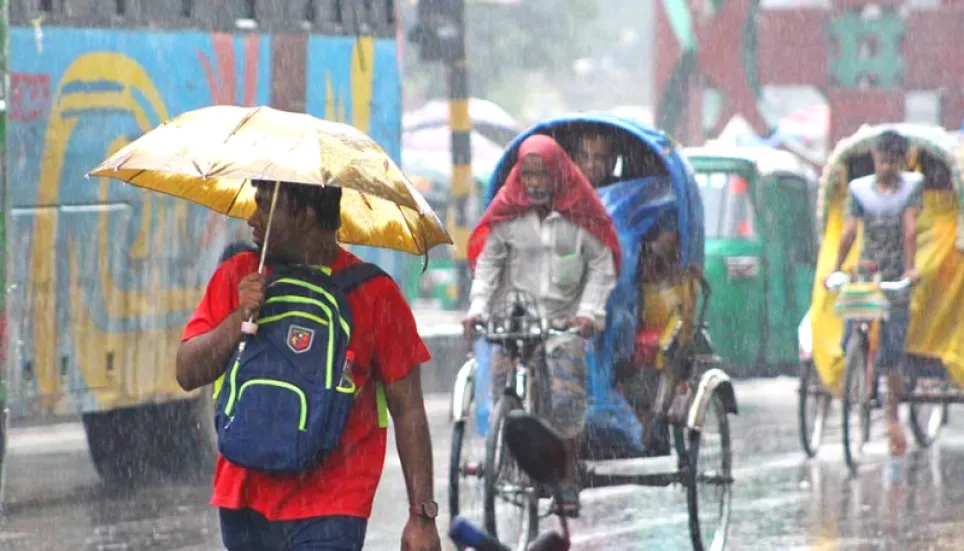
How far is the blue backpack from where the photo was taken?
4680 mm

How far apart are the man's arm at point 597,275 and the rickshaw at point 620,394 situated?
0.25m

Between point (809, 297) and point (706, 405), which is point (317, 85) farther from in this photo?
point (809, 297)

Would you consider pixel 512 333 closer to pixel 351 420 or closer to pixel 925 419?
pixel 351 420

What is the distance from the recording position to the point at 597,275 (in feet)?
30.1

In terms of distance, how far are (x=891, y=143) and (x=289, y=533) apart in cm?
916

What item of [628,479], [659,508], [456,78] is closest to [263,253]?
[628,479]

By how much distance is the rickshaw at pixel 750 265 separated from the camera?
1864 cm

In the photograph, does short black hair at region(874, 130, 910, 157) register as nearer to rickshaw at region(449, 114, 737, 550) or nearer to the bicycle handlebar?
rickshaw at region(449, 114, 737, 550)

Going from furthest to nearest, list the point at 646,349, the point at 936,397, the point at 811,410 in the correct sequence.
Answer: the point at 811,410, the point at 936,397, the point at 646,349

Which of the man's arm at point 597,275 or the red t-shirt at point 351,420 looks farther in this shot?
the man's arm at point 597,275

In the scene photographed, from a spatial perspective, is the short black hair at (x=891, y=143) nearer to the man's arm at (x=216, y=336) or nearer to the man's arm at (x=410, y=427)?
the man's arm at (x=410, y=427)

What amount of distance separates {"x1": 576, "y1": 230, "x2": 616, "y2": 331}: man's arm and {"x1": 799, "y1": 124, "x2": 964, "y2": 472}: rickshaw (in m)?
4.61

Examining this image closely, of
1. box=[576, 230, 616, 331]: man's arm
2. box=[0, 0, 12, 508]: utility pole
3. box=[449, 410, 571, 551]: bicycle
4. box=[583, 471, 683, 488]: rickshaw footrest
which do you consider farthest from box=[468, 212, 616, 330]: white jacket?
box=[449, 410, 571, 551]: bicycle

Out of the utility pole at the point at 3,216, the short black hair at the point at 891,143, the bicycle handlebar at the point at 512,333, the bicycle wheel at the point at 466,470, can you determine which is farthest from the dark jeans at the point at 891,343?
the utility pole at the point at 3,216
